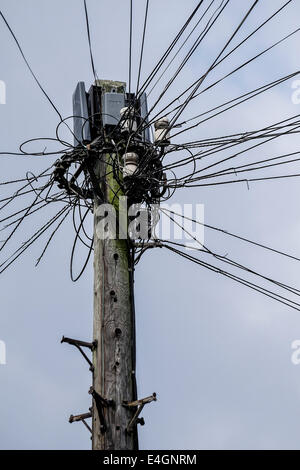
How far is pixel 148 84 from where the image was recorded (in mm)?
8297

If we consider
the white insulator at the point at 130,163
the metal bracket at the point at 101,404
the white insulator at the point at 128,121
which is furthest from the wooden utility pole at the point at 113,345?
the white insulator at the point at 128,121

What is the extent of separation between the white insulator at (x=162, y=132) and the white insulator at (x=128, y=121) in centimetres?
21

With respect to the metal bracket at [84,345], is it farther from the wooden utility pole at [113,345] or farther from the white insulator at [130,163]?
the white insulator at [130,163]

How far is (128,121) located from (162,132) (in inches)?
13.1

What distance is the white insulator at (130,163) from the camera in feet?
25.4

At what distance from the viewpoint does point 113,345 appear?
22.6 ft

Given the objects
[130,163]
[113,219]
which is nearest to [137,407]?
[113,219]

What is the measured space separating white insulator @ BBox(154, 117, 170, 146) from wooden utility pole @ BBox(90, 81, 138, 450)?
728 mm

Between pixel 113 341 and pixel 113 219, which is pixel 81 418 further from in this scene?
pixel 113 219

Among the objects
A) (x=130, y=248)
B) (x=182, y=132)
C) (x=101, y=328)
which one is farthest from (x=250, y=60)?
(x=101, y=328)

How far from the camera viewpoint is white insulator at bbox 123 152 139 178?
773 centimetres

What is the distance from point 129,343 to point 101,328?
0.25 meters

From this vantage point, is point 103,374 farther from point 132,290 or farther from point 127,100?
point 127,100

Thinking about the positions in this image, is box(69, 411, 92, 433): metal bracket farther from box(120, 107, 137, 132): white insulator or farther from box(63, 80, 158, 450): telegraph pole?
box(120, 107, 137, 132): white insulator
